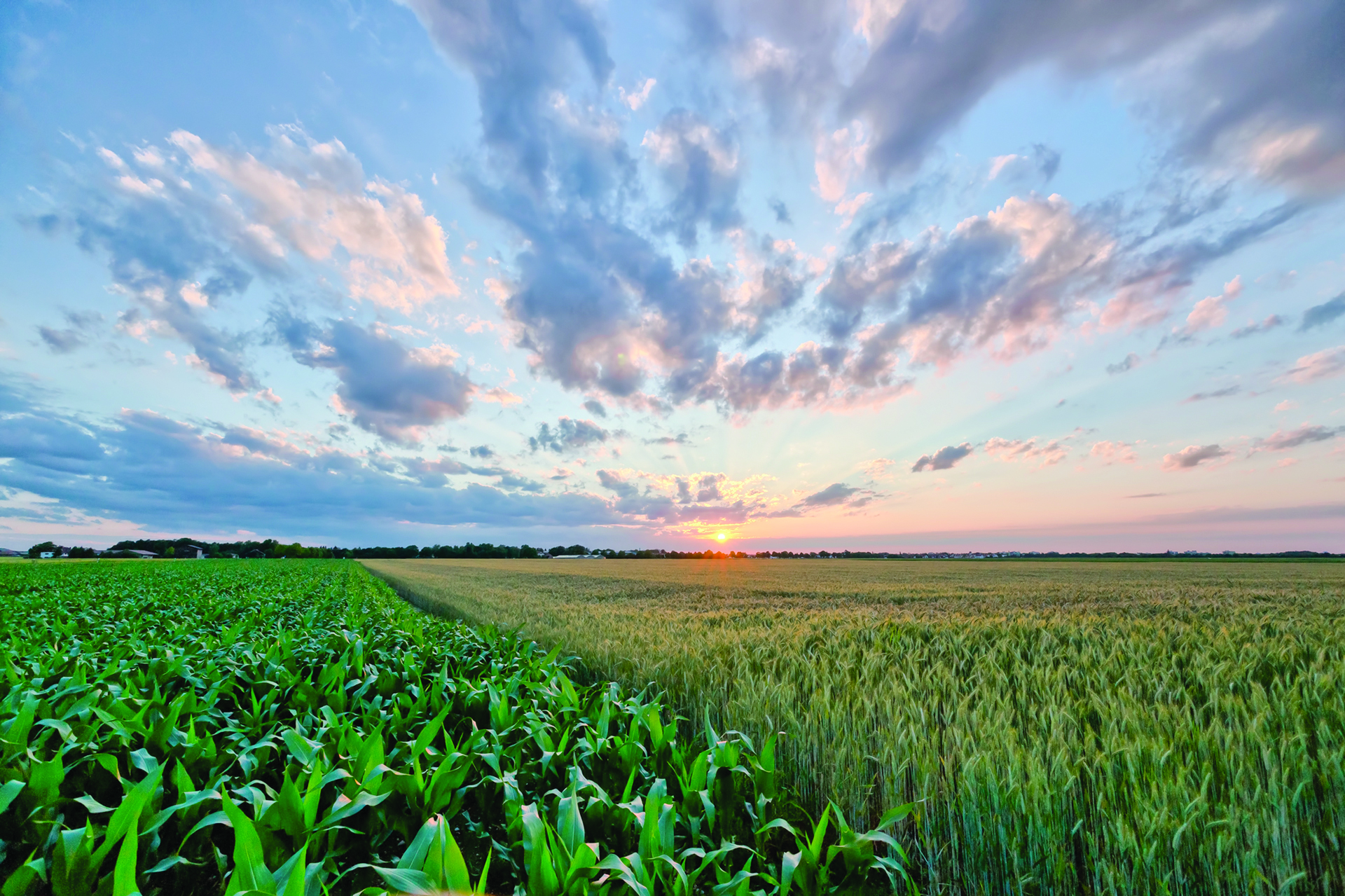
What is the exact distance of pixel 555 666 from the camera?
5.21 m

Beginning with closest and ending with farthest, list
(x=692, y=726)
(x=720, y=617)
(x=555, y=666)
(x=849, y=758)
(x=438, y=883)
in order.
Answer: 1. (x=438, y=883)
2. (x=849, y=758)
3. (x=692, y=726)
4. (x=555, y=666)
5. (x=720, y=617)

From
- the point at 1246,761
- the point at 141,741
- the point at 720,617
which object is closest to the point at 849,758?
the point at 1246,761

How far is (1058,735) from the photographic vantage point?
284 centimetres

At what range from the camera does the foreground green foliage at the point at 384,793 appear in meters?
1.81

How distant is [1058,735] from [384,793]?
3.56m

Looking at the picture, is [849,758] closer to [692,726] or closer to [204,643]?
[692,726]

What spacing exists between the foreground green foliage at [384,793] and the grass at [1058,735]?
0.37m

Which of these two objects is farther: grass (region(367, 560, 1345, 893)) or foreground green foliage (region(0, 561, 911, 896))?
grass (region(367, 560, 1345, 893))

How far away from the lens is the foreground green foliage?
1811 millimetres

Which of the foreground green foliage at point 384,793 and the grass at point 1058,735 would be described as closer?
the foreground green foliage at point 384,793

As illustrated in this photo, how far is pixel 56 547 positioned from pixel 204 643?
142173 millimetres

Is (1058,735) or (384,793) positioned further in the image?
(1058,735)

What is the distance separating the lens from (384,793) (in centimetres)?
228

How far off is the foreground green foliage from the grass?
1.22ft
